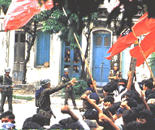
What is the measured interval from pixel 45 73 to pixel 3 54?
2.51 m

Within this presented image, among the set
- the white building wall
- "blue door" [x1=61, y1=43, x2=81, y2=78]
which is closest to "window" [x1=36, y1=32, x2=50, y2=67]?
"blue door" [x1=61, y1=43, x2=81, y2=78]

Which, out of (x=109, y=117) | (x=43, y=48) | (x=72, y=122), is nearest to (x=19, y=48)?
(x=43, y=48)

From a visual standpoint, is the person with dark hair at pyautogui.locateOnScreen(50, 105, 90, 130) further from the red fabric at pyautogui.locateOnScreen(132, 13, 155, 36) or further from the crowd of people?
the red fabric at pyautogui.locateOnScreen(132, 13, 155, 36)

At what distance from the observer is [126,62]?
2559 centimetres

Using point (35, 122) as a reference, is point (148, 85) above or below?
above

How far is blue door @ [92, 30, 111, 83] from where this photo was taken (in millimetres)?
25906

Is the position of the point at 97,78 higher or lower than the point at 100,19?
lower

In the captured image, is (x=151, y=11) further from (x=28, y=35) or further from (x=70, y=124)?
(x=28, y=35)

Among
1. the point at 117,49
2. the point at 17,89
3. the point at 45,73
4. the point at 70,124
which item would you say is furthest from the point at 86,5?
the point at 45,73

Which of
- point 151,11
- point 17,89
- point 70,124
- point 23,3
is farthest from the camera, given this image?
point 17,89

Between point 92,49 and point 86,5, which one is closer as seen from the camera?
point 86,5

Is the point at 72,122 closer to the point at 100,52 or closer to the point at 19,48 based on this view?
the point at 100,52

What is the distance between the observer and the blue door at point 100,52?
25906mm

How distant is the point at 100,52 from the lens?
2619 centimetres
